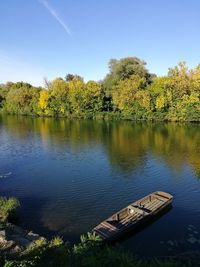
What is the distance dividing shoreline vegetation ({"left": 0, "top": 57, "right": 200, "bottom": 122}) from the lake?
28.8 m

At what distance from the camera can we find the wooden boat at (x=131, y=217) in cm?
1716

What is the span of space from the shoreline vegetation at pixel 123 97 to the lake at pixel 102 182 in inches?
1133

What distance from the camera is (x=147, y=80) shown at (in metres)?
108

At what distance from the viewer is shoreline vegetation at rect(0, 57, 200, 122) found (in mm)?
81500

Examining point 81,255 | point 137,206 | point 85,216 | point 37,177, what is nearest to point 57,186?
point 37,177

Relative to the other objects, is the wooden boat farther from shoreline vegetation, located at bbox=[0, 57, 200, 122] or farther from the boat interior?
shoreline vegetation, located at bbox=[0, 57, 200, 122]

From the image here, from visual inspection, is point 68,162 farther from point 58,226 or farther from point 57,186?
point 58,226

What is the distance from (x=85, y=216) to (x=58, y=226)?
227cm

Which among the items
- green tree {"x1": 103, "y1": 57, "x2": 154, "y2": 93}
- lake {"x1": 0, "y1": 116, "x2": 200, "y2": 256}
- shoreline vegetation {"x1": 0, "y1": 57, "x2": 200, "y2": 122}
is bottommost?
lake {"x1": 0, "y1": 116, "x2": 200, "y2": 256}

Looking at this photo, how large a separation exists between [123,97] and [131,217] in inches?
2895

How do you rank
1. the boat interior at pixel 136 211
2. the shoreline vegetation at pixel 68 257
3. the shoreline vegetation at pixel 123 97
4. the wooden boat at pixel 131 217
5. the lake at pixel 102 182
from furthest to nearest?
the shoreline vegetation at pixel 123 97 → the lake at pixel 102 182 → the boat interior at pixel 136 211 → the wooden boat at pixel 131 217 → the shoreline vegetation at pixel 68 257

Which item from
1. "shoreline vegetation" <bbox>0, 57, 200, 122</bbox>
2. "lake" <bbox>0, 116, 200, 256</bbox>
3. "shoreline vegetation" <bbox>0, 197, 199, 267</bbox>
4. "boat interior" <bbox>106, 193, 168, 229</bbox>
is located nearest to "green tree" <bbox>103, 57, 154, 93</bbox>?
"shoreline vegetation" <bbox>0, 57, 200, 122</bbox>

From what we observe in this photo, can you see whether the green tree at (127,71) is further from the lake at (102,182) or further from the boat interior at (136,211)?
the boat interior at (136,211)

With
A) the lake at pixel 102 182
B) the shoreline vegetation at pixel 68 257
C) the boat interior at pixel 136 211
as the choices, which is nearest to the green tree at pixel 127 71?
the lake at pixel 102 182
